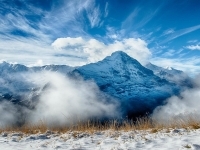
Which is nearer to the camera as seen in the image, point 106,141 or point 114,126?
point 106,141

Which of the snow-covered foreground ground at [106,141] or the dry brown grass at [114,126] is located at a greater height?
the dry brown grass at [114,126]

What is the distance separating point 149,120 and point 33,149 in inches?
281

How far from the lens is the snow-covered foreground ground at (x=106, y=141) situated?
1001 cm

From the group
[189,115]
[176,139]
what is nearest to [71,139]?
[176,139]

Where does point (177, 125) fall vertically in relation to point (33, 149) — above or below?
above

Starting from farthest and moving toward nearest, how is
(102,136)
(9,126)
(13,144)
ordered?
(9,126)
(102,136)
(13,144)

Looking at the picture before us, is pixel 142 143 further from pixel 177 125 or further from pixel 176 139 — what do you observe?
pixel 177 125

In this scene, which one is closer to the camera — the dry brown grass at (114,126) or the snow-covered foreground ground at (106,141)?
the snow-covered foreground ground at (106,141)

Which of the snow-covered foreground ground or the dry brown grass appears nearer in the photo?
the snow-covered foreground ground

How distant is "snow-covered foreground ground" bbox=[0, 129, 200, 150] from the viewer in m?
10.0

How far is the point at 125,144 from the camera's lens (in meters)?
10.5

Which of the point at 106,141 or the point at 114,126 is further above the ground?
the point at 114,126

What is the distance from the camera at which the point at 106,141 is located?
11414 mm

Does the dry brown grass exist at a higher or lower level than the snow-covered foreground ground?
higher
